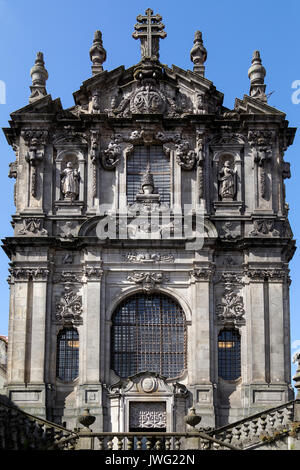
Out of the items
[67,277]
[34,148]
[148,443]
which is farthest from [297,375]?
[34,148]

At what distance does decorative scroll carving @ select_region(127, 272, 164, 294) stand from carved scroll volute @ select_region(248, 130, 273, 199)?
15.6 feet

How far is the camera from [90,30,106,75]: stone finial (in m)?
40.5

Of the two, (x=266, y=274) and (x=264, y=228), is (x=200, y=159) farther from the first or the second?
(x=266, y=274)

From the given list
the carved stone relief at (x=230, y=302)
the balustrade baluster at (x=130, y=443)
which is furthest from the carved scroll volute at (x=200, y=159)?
the balustrade baluster at (x=130, y=443)

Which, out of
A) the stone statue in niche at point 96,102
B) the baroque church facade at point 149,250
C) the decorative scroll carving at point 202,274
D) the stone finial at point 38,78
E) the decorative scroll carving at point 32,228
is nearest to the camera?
the baroque church facade at point 149,250

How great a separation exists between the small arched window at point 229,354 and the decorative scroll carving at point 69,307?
4934 mm

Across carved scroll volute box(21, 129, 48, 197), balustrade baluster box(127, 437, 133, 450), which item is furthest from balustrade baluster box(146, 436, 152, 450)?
carved scroll volute box(21, 129, 48, 197)

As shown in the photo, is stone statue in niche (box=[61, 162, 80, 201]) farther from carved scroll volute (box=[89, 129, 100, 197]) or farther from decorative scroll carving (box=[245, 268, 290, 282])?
decorative scroll carving (box=[245, 268, 290, 282])

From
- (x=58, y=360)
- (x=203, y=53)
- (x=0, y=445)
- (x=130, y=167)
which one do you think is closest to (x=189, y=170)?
(x=130, y=167)

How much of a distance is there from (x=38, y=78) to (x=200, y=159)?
672 centimetres

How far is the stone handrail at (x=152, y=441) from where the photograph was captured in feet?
102

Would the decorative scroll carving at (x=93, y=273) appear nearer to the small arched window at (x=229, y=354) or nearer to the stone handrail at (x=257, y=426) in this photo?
the small arched window at (x=229, y=354)

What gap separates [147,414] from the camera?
36.3 meters
